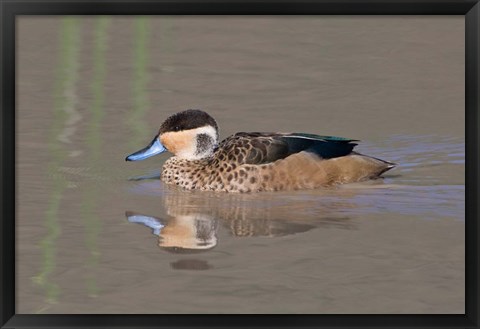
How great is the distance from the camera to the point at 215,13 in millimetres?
8203

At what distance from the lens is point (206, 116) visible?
12.5 metres

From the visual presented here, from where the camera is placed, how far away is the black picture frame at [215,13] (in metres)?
7.75

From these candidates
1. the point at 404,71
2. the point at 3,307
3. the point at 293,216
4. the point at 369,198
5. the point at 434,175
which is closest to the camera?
the point at 3,307

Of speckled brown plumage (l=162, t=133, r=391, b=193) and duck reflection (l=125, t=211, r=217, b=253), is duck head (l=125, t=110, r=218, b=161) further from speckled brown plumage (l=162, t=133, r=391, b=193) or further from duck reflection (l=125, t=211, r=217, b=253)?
duck reflection (l=125, t=211, r=217, b=253)

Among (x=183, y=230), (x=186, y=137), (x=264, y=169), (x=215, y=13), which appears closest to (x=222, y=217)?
(x=183, y=230)

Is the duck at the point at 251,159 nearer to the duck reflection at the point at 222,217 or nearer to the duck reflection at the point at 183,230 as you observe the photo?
the duck reflection at the point at 222,217

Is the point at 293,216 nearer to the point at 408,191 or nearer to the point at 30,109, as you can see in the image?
the point at 408,191

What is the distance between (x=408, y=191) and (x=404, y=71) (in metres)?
Result: 4.56

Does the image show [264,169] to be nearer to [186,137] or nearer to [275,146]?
[275,146]

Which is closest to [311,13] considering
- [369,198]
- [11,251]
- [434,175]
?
[11,251]

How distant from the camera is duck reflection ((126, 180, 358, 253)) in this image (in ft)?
32.8

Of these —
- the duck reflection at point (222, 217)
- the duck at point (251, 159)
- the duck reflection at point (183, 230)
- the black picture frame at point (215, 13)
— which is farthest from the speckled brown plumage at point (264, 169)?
the black picture frame at point (215, 13)

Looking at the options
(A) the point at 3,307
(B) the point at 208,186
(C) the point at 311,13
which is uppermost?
(C) the point at 311,13

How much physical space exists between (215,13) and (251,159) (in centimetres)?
400
